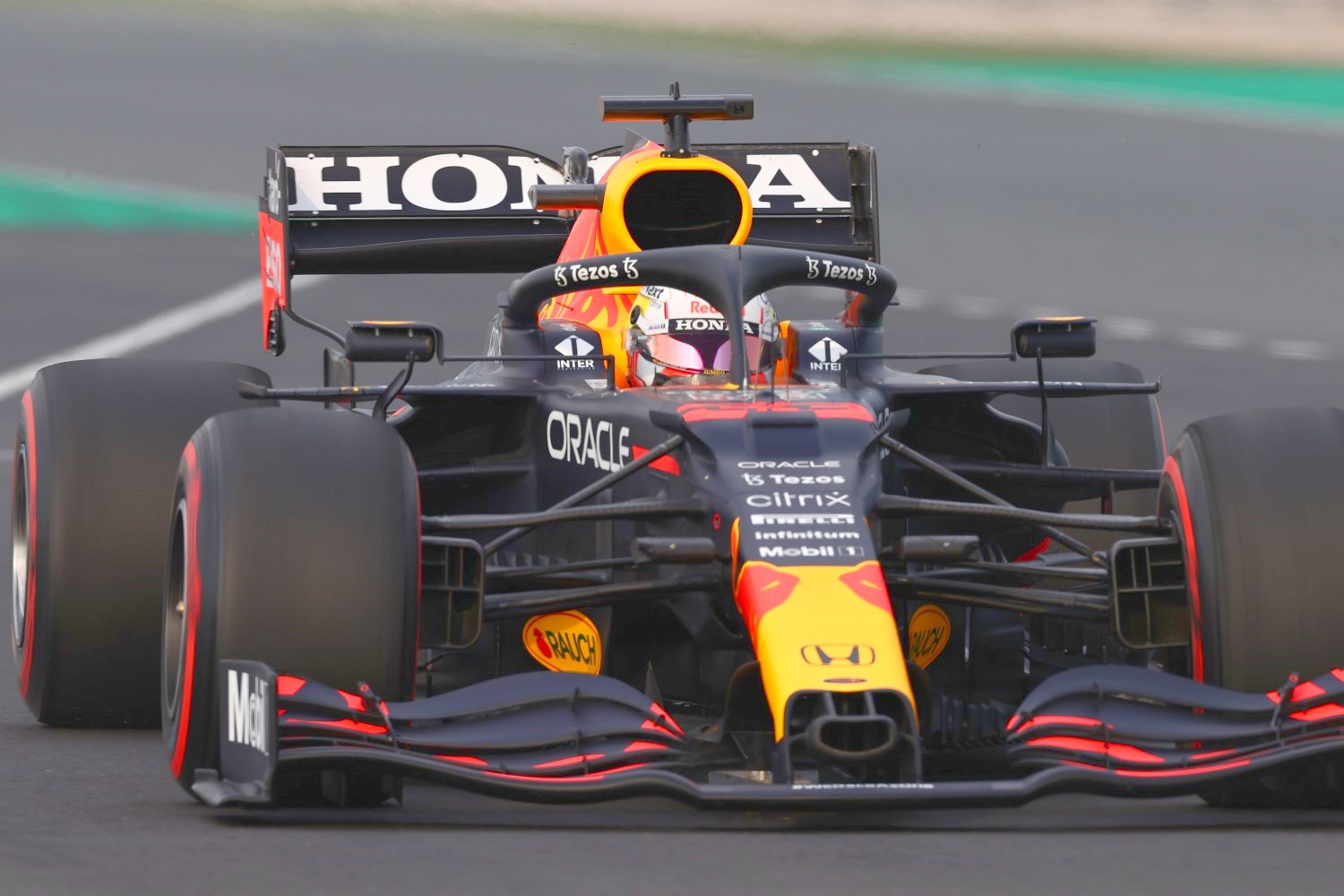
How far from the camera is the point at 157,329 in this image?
65.2 ft

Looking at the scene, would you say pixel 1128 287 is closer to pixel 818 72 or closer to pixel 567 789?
pixel 818 72

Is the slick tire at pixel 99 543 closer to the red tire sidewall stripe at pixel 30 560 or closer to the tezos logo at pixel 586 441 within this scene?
the red tire sidewall stripe at pixel 30 560

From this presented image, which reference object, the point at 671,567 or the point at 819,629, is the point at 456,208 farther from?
the point at 819,629

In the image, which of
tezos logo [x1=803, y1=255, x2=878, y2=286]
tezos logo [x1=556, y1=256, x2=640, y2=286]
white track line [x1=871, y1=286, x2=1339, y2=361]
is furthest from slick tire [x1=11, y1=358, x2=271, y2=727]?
white track line [x1=871, y1=286, x2=1339, y2=361]

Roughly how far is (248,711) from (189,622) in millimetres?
426

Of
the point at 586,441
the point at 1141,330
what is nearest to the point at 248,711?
the point at 586,441

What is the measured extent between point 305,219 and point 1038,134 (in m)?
20.5

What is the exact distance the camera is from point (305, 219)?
1086 centimetres

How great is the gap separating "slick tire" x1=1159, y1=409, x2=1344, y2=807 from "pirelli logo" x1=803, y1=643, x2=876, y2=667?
3.34ft

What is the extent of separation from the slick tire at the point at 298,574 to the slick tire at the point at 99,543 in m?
1.59

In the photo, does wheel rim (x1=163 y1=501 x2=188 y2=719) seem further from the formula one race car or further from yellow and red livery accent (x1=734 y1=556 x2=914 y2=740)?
yellow and red livery accent (x1=734 y1=556 x2=914 y2=740)

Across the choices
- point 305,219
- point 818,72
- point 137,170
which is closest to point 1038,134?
point 818,72

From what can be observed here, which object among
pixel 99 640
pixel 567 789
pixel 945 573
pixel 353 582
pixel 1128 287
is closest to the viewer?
pixel 567 789

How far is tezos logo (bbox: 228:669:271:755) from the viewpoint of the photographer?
240 inches
